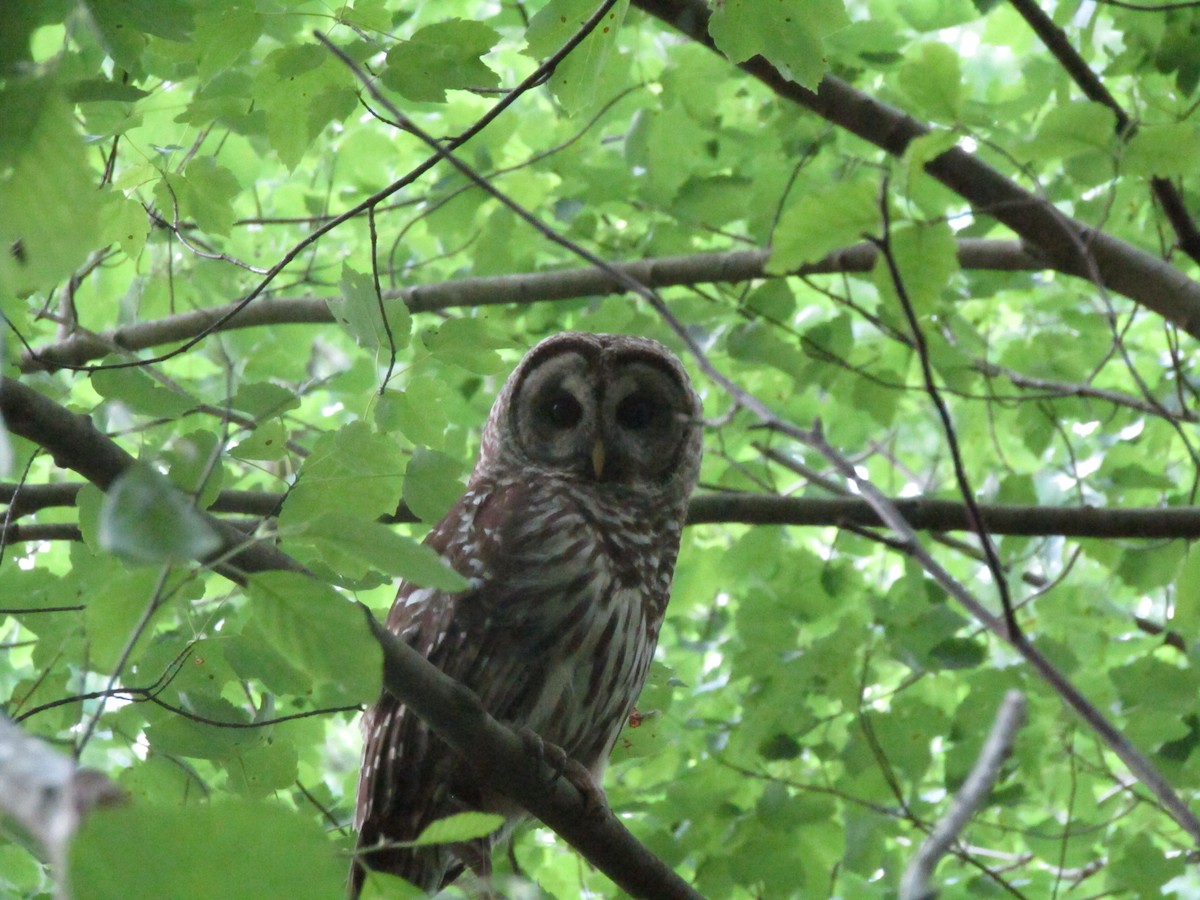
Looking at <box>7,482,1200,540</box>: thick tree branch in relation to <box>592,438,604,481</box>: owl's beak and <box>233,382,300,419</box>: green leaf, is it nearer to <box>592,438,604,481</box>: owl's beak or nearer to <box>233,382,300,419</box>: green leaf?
<box>592,438,604,481</box>: owl's beak

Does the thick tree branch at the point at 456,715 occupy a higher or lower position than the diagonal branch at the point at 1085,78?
lower

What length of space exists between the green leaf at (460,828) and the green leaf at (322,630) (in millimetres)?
181

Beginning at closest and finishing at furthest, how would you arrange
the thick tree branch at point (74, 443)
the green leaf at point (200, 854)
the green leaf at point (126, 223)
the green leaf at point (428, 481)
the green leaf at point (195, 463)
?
the green leaf at point (200, 854)
the green leaf at point (195, 463)
the thick tree branch at point (74, 443)
the green leaf at point (428, 481)
the green leaf at point (126, 223)

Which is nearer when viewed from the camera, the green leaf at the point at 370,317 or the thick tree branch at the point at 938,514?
the green leaf at the point at 370,317

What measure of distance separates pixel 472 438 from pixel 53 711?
2365mm

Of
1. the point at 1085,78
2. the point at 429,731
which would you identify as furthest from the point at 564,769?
the point at 1085,78

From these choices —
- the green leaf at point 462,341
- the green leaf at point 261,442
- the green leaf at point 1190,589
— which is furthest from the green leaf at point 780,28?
the green leaf at point 1190,589

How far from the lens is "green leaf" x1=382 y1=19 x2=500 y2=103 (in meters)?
2.25

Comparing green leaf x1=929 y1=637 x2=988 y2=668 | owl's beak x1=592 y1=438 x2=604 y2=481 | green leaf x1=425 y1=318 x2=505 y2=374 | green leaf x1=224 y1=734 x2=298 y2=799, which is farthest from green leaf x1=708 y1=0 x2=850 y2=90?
green leaf x1=929 y1=637 x2=988 y2=668

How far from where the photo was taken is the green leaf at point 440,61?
225 cm

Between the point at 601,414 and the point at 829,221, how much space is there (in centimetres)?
212

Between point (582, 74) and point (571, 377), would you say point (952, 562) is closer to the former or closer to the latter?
point (571, 377)

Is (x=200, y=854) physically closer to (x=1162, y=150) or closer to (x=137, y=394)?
(x=137, y=394)

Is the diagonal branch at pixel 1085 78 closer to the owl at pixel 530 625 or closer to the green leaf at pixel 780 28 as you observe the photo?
the green leaf at pixel 780 28
